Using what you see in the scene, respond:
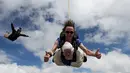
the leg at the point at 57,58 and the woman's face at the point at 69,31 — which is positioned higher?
the woman's face at the point at 69,31

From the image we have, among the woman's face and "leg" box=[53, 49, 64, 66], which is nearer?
the woman's face

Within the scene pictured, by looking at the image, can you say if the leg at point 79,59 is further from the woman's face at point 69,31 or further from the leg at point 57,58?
the woman's face at point 69,31

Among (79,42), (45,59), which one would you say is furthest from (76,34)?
(45,59)

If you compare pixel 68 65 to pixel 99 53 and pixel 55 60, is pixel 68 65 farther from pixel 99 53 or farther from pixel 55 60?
pixel 99 53

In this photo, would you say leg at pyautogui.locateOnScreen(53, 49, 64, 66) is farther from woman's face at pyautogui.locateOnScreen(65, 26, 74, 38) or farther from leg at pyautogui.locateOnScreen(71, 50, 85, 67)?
woman's face at pyautogui.locateOnScreen(65, 26, 74, 38)

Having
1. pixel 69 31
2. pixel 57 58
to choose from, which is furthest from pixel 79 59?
pixel 69 31

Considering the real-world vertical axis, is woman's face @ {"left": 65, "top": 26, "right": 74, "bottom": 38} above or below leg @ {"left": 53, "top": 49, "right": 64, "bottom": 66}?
above

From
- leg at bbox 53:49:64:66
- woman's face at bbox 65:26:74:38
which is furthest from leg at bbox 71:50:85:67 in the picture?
woman's face at bbox 65:26:74:38

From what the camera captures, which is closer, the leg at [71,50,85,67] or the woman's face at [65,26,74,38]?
the woman's face at [65,26,74,38]

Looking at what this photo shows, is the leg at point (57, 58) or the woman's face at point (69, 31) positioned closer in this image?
the woman's face at point (69, 31)

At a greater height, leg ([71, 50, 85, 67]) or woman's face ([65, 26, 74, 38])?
woman's face ([65, 26, 74, 38])

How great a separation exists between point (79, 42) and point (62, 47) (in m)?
1.49

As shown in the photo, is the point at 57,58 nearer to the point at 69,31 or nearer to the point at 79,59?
the point at 79,59

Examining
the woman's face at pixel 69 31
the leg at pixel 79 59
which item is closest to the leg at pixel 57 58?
the leg at pixel 79 59
